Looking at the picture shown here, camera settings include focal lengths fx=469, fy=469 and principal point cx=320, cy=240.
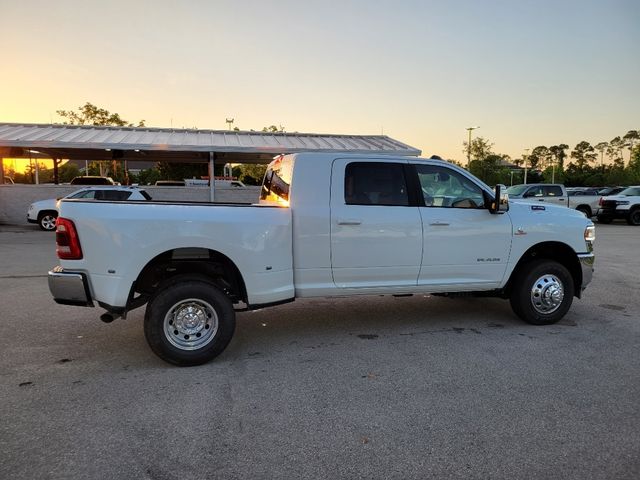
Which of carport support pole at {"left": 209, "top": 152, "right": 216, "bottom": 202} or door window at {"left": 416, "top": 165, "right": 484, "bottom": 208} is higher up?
carport support pole at {"left": 209, "top": 152, "right": 216, "bottom": 202}

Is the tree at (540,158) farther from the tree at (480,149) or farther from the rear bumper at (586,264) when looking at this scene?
the rear bumper at (586,264)

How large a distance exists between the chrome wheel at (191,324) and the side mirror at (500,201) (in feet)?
10.9

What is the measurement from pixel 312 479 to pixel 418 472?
638 millimetres

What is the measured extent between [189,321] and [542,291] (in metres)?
4.15

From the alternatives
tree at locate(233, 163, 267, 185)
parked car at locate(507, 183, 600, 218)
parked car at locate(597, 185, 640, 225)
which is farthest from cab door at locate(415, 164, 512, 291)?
tree at locate(233, 163, 267, 185)

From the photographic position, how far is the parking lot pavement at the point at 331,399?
291 cm

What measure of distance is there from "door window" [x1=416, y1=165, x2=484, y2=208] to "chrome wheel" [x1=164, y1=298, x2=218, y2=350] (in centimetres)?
272

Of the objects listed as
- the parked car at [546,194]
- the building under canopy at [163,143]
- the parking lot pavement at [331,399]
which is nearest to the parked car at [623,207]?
the parked car at [546,194]

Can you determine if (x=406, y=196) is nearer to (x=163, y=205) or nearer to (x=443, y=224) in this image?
(x=443, y=224)

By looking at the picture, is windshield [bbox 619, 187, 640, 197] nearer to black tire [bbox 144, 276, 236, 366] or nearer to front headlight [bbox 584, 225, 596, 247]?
front headlight [bbox 584, 225, 596, 247]

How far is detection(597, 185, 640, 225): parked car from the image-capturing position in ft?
74.6

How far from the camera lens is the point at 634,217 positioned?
2292cm

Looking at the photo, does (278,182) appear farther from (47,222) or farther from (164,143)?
(164,143)

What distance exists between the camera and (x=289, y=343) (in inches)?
203
